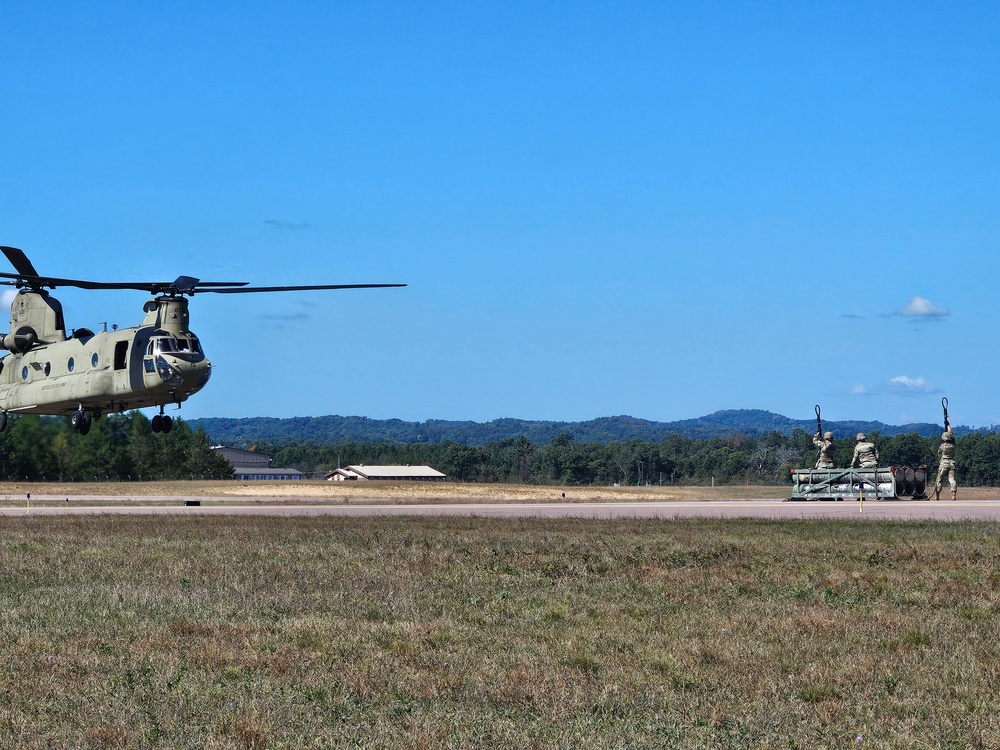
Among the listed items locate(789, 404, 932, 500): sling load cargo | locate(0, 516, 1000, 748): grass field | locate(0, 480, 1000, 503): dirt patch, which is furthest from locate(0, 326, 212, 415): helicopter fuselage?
locate(0, 480, 1000, 503): dirt patch

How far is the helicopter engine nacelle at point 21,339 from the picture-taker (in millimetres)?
41312

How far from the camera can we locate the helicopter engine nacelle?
136ft

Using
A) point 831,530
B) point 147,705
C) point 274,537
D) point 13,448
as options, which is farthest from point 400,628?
point 13,448

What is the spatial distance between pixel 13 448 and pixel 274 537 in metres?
76.8

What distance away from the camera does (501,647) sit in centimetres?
1413

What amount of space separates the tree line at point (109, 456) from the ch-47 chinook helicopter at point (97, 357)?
132 feet

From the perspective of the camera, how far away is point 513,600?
731 inches

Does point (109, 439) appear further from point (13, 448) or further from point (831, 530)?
point (831, 530)

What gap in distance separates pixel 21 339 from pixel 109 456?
2865 inches

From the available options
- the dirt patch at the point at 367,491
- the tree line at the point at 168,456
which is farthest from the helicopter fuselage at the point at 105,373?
the dirt patch at the point at 367,491

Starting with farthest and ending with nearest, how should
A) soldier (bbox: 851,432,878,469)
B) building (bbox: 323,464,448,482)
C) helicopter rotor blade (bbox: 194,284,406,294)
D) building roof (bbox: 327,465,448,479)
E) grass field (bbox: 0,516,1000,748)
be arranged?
1. building roof (bbox: 327,465,448,479)
2. building (bbox: 323,464,448,482)
3. soldier (bbox: 851,432,878,469)
4. helicopter rotor blade (bbox: 194,284,406,294)
5. grass field (bbox: 0,516,1000,748)

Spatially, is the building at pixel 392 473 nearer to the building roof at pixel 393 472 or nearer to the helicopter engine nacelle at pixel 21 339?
the building roof at pixel 393 472

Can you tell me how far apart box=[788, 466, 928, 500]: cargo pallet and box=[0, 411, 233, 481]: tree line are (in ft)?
159

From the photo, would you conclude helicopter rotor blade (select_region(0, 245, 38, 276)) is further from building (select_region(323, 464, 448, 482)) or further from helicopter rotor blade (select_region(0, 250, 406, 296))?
building (select_region(323, 464, 448, 482))
